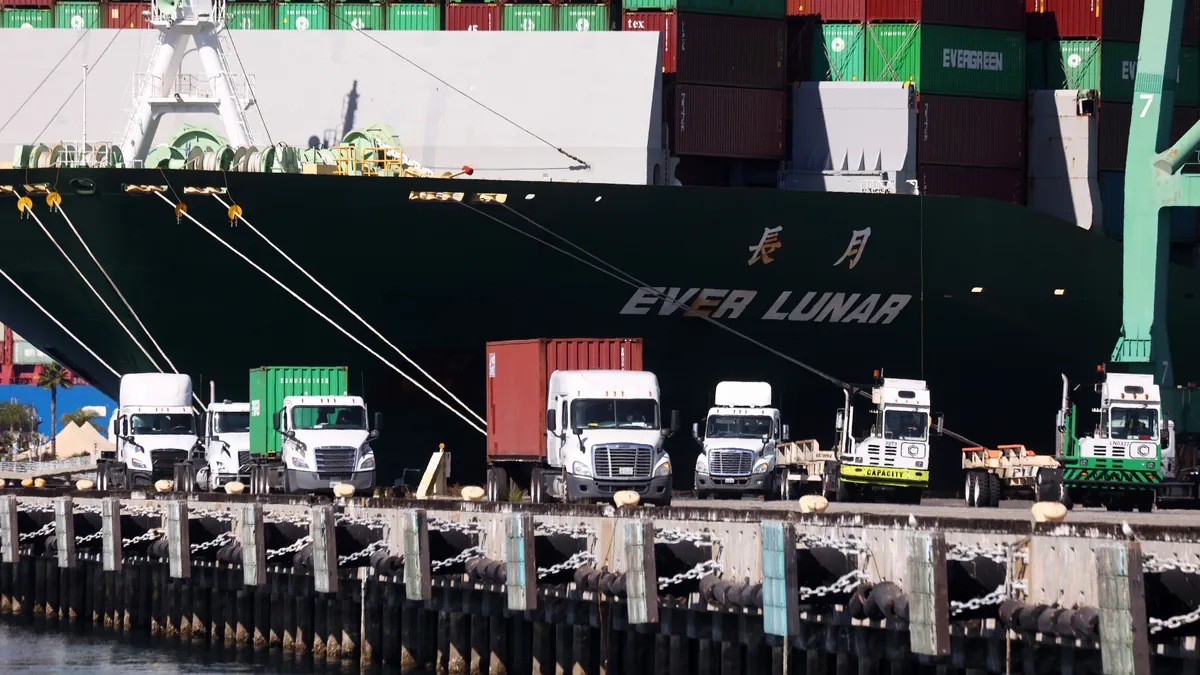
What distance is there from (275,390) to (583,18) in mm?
16626

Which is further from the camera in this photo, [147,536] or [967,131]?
[967,131]

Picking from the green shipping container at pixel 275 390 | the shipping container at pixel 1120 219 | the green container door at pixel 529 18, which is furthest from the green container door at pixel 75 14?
the shipping container at pixel 1120 219

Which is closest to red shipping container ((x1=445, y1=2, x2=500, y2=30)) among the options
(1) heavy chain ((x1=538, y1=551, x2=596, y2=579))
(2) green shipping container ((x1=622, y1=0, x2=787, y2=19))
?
(2) green shipping container ((x1=622, y1=0, x2=787, y2=19))

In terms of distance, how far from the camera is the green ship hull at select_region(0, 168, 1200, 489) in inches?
1823

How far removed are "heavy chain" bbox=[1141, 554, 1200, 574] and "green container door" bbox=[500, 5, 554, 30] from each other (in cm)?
3796

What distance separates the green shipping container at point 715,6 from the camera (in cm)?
5241

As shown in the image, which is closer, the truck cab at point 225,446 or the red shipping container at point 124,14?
the truck cab at point 225,446

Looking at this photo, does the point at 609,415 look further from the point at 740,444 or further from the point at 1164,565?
the point at 1164,565

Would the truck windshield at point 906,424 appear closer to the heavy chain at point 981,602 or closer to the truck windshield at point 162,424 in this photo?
the truck windshield at point 162,424

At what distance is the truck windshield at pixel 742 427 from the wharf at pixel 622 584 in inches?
378

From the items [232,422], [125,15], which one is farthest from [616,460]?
[125,15]

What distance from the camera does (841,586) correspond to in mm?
20031

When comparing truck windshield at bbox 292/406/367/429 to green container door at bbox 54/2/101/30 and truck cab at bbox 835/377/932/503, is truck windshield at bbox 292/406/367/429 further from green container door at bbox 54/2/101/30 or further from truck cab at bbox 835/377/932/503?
green container door at bbox 54/2/101/30

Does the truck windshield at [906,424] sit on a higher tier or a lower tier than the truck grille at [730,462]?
higher
